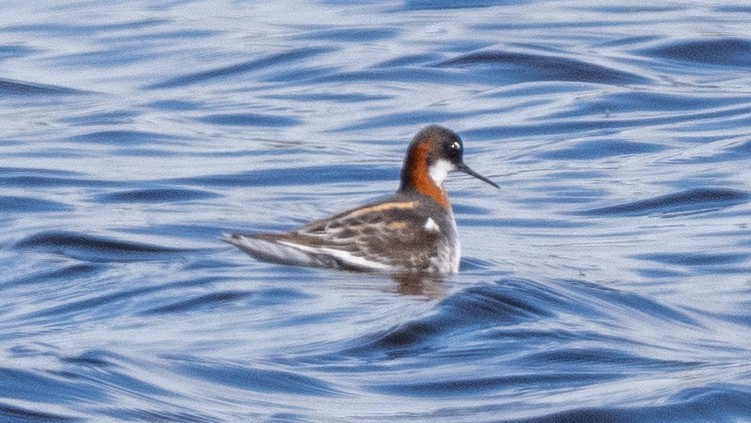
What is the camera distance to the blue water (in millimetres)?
7508

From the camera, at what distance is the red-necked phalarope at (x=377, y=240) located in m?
9.77

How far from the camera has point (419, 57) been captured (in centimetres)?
1877

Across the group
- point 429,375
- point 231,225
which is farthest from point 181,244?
point 429,375

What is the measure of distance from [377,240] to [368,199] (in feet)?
9.16

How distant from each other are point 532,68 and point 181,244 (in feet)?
25.5

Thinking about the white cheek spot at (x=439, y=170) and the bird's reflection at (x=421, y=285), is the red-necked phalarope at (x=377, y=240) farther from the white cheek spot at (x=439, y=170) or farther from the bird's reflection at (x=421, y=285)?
the white cheek spot at (x=439, y=170)

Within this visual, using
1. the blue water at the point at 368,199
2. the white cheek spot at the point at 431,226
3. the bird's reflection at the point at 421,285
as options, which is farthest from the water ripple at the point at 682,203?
the bird's reflection at the point at 421,285

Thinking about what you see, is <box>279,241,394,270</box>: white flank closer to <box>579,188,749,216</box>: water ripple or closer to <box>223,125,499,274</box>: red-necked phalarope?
<box>223,125,499,274</box>: red-necked phalarope

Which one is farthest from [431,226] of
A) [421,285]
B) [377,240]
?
[421,285]

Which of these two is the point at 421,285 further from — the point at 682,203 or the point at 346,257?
the point at 682,203

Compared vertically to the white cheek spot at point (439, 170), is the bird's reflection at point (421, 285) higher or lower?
lower

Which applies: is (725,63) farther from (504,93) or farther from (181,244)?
(181,244)

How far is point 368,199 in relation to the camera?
510 inches

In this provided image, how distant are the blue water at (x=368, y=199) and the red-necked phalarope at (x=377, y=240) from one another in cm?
15
